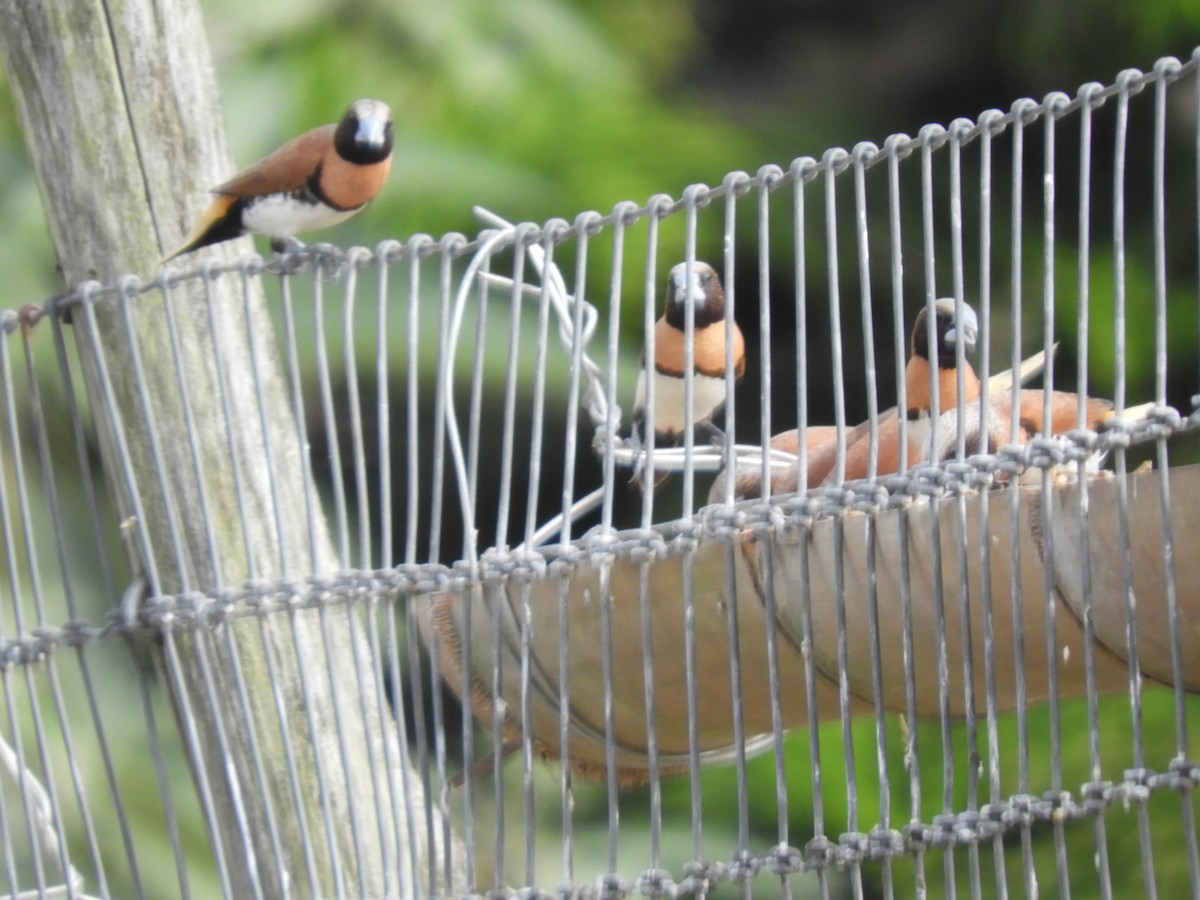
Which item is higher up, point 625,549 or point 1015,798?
point 625,549

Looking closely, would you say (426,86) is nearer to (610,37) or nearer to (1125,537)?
(610,37)

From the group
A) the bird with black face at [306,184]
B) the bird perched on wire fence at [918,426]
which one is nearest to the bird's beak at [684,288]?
the bird perched on wire fence at [918,426]

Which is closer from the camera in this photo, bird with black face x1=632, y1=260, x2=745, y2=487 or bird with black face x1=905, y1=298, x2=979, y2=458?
bird with black face x1=905, y1=298, x2=979, y2=458

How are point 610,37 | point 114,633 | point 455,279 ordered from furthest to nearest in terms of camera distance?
point 610,37, point 455,279, point 114,633

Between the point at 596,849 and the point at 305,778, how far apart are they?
4.78 ft

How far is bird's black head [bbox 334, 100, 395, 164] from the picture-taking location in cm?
128

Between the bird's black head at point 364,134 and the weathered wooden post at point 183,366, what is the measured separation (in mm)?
103

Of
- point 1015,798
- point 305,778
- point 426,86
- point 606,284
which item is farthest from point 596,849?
point 1015,798

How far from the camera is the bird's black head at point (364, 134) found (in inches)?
50.3

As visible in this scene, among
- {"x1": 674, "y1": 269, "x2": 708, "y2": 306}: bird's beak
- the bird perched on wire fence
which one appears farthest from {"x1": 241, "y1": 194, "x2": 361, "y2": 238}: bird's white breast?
the bird perched on wire fence

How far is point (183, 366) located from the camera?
119cm

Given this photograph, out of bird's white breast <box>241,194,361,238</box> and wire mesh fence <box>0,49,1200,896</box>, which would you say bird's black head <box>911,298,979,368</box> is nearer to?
wire mesh fence <box>0,49,1200,896</box>

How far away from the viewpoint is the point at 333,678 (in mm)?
1050

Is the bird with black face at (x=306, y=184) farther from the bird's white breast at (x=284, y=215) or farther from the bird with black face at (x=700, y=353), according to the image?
the bird with black face at (x=700, y=353)
